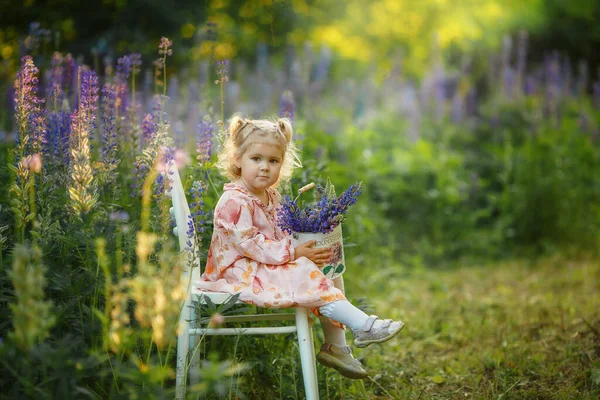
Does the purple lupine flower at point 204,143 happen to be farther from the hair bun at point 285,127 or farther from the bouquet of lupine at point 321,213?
the bouquet of lupine at point 321,213

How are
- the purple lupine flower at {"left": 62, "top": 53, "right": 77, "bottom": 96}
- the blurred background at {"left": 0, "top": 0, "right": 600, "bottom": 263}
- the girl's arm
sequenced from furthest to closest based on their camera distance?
the blurred background at {"left": 0, "top": 0, "right": 600, "bottom": 263} → the purple lupine flower at {"left": 62, "top": 53, "right": 77, "bottom": 96} → the girl's arm

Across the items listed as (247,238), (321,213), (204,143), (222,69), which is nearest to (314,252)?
(321,213)

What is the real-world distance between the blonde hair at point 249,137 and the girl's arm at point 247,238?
9.9 inches

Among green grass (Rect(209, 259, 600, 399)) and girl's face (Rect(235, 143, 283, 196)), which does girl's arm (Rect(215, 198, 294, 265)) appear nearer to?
girl's face (Rect(235, 143, 283, 196))

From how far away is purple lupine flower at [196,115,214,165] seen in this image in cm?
275

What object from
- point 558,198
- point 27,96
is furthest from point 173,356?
point 558,198

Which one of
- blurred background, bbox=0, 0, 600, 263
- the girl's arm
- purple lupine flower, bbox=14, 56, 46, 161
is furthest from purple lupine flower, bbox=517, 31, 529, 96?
purple lupine flower, bbox=14, 56, 46, 161

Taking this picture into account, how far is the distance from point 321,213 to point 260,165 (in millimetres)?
382

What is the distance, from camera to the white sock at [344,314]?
7.66ft

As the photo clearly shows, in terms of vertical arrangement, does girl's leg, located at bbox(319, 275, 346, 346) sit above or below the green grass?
above

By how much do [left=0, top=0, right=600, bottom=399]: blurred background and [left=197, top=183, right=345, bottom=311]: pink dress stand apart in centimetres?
13

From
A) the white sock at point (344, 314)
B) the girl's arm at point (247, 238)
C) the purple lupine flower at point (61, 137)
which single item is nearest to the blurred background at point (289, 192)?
the purple lupine flower at point (61, 137)

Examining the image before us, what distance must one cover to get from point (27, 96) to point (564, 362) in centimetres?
258

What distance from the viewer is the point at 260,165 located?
100 inches
